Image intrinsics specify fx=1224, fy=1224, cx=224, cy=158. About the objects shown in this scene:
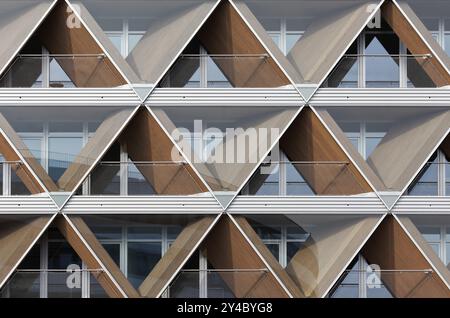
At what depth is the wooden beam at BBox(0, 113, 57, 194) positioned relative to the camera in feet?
72.5

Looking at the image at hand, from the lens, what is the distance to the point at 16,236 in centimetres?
2214

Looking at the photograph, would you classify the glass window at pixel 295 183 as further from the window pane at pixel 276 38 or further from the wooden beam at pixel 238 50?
the window pane at pixel 276 38

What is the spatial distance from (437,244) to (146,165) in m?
5.90

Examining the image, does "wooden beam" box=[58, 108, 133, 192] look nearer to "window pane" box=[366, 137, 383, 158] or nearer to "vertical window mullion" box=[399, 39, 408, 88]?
"window pane" box=[366, 137, 383, 158]

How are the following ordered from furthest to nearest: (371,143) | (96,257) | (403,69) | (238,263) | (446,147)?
(371,143) < (446,147) < (403,69) < (238,263) < (96,257)

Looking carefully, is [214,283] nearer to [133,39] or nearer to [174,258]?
[174,258]

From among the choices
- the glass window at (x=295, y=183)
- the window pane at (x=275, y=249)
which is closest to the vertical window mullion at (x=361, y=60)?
the glass window at (x=295, y=183)

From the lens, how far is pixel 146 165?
73.4 ft

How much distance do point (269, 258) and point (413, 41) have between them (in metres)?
4.94

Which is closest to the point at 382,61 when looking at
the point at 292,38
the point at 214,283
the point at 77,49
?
the point at 292,38

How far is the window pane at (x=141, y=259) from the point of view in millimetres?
22234

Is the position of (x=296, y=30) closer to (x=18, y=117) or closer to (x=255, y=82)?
(x=255, y=82)

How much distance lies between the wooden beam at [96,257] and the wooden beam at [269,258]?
2.29m
